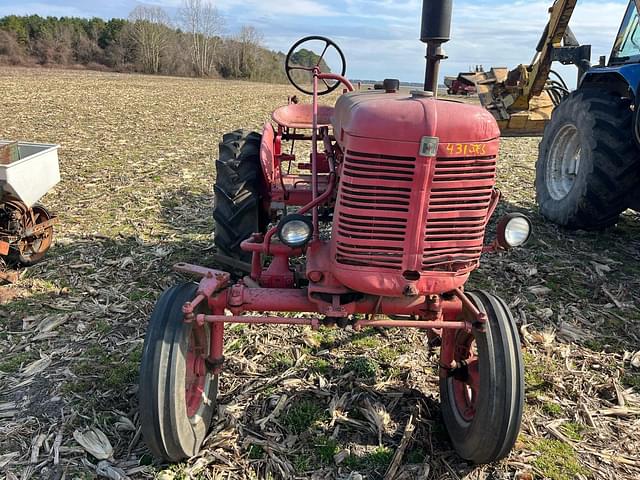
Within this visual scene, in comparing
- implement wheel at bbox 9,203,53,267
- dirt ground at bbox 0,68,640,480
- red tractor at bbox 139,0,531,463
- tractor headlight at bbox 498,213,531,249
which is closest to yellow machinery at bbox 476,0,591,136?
dirt ground at bbox 0,68,640,480

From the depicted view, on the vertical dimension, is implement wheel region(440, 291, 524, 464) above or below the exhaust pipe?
below

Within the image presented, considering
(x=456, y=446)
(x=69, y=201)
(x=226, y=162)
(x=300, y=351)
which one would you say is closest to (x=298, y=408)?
(x=300, y=351)

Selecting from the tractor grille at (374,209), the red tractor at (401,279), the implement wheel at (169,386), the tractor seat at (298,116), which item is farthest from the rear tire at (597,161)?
the implement wheel at (169,386)

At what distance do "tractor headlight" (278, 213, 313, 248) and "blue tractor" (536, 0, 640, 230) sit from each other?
359cm

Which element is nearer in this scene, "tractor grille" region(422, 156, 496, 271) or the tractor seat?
"tractor grille" region(422, 156, 496, 271)

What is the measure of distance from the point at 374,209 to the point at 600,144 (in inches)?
143

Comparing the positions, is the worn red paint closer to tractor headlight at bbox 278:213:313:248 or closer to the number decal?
the number decal

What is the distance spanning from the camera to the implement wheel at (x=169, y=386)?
8.18 ft

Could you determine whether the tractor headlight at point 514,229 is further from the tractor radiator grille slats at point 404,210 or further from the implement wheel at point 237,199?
the implement wheel at point 237,199

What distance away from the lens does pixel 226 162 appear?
4.35m

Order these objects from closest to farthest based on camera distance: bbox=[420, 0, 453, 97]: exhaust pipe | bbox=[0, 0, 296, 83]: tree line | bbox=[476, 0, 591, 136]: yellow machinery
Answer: bbox=[420, 0, 453, 97]: exhaust pipe < bbox=[476, 0, 591, 136]: yellow machinery < bbox=[0, 0, 296, 83]: tree line

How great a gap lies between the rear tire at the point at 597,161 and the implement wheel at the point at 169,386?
415cm

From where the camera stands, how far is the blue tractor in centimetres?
512

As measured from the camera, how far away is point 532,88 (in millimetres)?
8797
